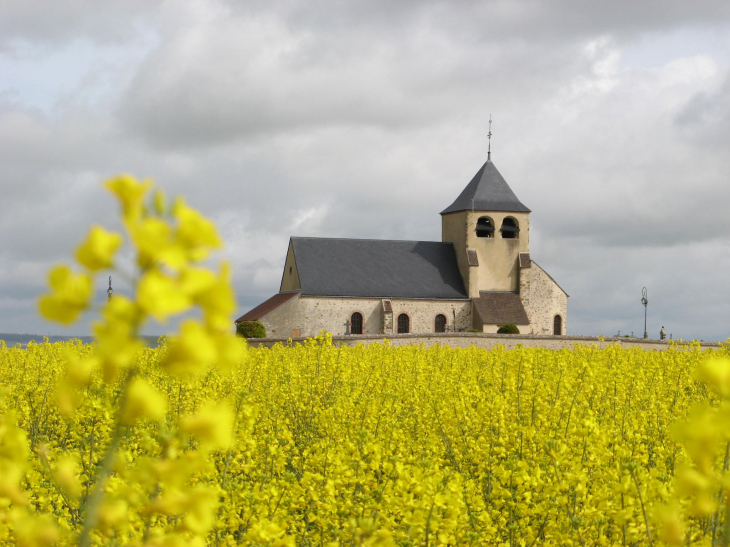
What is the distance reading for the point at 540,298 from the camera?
39125 mm

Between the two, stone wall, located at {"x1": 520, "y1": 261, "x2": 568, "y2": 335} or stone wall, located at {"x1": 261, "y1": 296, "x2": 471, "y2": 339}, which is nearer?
stone wall, located at {"x1": 261, "y1": 296, "x2": 471, "y2": 339}

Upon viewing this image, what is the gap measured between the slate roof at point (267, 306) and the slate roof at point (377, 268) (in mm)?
1102

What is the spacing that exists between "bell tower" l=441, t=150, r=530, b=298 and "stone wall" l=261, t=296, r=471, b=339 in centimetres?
170

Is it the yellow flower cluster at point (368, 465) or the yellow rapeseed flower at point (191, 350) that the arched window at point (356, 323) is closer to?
the yellow flower cluster at point (368, 465)

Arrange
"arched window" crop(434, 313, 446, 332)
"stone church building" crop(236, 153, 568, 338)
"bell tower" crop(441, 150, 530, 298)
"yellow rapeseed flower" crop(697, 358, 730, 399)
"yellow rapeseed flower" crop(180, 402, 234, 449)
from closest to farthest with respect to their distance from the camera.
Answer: "yellow rapeseed flower" crop(180, 402, 234, 449) < "yellow rapeseed flower" crop(697, 358, 730, 399) < "stone church building" crop(236, 153, 568, 338) < "arched window" crop(434, 313, 446, 332) < "bell tower" crop(441, 150, 530, 298)

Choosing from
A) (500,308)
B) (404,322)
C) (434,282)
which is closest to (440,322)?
(404,322)

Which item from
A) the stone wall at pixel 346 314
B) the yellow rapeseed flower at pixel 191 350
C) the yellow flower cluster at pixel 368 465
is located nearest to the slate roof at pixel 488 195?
the stone wall at pixel 346 314

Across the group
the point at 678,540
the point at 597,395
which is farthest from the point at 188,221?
the point at 597,395

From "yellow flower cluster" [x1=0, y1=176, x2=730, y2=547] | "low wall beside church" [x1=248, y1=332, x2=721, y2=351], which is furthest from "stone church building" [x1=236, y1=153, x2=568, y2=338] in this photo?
"yellow flower cluster" [x1=0, y1=176, x2=730, y2=547]

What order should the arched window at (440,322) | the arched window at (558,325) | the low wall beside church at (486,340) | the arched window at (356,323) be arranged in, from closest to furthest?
the low wall beside church at (486,340), the arched window at (356,323), the arched window at (440,322), the arched window at (558,325)

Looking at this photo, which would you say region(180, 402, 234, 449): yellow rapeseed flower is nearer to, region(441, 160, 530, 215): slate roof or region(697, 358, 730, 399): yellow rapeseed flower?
region(697, 358, 730, 399): yellow rapeseed flower

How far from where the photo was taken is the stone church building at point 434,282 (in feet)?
120

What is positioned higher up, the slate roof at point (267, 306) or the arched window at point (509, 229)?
the arched window at point (509, 229)

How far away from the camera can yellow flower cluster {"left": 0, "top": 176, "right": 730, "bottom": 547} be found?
123 centimetres
